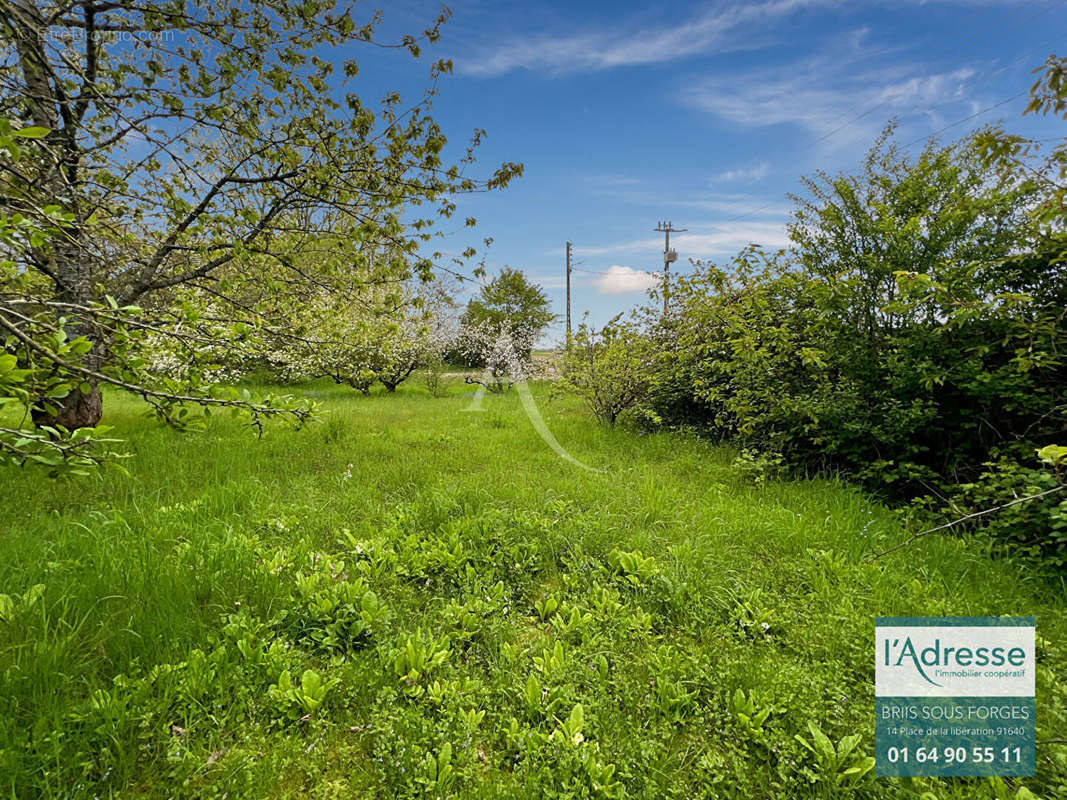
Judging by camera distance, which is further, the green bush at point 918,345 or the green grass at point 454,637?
the green bush at point 918,345

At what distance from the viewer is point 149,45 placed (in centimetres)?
342

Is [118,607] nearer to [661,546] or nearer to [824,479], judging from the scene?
[661,546]

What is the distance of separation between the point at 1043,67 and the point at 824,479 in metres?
3.53

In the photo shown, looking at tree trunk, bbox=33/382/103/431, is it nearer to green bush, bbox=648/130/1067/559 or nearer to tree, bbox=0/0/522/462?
tree, bbox=0/0/522/462

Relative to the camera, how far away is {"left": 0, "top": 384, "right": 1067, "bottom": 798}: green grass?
1646 millimetres

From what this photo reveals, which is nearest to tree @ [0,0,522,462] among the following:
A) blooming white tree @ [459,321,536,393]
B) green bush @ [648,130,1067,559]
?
green bush @ [648,130,1067,559]

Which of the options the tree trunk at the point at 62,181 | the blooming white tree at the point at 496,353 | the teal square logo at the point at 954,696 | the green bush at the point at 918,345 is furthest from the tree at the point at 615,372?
the blooming white tree at the point at 496,353

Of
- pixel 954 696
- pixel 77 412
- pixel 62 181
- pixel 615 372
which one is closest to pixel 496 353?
pixel 615 372

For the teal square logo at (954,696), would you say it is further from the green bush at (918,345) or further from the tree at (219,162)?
the tree at (219,162)

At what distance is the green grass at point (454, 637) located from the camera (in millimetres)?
1646

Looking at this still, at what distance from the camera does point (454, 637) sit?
7.70 feet

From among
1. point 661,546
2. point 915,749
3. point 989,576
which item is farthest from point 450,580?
point 989,576

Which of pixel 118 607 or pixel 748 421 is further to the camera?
pixel 748 421

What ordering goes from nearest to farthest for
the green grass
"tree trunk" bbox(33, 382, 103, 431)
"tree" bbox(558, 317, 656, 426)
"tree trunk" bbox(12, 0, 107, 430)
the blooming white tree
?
1. the green grass
2. "tree trunk" bbox(12, 0, 107, 430)
3. "tree trunk" bbox(33, 382, 103, 431)
4. "tree" bbox(558, 317, 656, 426)
5. the blooming white tree
